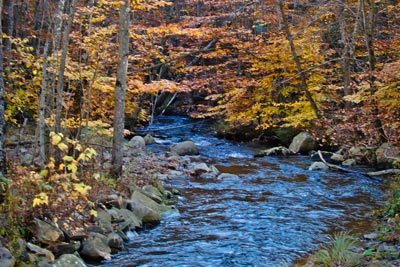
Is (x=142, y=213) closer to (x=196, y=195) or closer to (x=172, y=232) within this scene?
(x=172, y=232)

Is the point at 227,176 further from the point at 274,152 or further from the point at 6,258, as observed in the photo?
the point at 6,258

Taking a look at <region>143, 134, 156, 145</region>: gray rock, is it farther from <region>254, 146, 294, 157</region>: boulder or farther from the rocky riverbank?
the rocky riverbank

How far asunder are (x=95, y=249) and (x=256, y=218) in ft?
12.2

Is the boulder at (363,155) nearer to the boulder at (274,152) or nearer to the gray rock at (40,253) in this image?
the boulder at (274,152)

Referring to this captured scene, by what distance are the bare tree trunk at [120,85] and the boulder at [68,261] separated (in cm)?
402

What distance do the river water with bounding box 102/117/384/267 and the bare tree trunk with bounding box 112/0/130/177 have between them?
Answer: 72.7 inches

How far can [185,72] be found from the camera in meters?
18.9

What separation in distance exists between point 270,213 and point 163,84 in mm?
4241

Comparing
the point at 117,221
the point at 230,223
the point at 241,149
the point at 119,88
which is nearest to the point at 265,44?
the point at 241,149

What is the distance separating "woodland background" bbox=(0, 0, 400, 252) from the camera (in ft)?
27.8

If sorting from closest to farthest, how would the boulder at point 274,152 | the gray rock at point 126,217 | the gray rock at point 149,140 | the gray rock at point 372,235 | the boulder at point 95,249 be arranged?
the boulder at point 95,249, the gray rock at point 372,235, the gray rock at point 126,217, the boulder at point 274,152, the gray rock at point 149,140

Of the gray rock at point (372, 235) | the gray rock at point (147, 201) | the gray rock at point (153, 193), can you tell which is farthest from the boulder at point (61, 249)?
the gray rock at point (372, 235)

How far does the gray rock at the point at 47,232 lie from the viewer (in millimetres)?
5543

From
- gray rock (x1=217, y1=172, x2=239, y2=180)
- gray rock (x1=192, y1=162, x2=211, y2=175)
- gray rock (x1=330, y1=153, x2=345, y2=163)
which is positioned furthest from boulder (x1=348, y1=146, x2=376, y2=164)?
gray rock (x1=192, y1=162, x2=211, y2=175)
